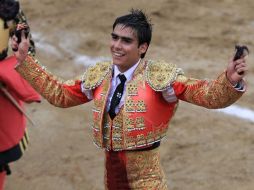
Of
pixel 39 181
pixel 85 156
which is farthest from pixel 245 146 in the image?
pixel 39 181

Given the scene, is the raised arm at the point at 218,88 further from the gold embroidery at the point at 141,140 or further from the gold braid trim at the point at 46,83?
the gold braid trim at the point at 46,83

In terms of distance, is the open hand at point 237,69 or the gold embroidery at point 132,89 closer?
the open hand at point 237,69

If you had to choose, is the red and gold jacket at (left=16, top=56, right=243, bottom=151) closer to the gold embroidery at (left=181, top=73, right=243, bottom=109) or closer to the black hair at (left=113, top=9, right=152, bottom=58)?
the gold embroidery at (left=181, top=73, right=243, bottom=109)

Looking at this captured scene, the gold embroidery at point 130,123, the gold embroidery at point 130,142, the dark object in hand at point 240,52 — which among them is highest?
the dark object in hand at point 240,52

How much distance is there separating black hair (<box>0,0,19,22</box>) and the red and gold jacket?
2.46 feet

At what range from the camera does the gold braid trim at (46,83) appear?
3334 mm

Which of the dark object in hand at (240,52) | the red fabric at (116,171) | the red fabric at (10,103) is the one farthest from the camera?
the red fabric at (10,103)

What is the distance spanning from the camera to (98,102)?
3.36m

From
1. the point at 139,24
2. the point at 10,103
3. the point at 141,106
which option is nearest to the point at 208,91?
the point at 141,106

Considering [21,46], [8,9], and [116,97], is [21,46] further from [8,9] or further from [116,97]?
[8,9]

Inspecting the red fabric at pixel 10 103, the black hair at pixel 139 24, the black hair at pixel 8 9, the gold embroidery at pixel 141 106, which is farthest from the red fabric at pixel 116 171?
the black hair at pixel 8 9

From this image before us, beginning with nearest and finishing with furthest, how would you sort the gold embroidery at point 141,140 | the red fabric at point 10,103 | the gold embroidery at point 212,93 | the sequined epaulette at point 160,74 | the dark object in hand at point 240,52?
the dark object in hand at point 240,52 → the gold embroidery at point 212,93 → the sequined epaulette at point 160,74 → the gold embroidery at point 141,140 → the red fabric at point 10,103

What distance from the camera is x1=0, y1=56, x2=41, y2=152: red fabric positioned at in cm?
390

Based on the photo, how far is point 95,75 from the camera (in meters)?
3.41
